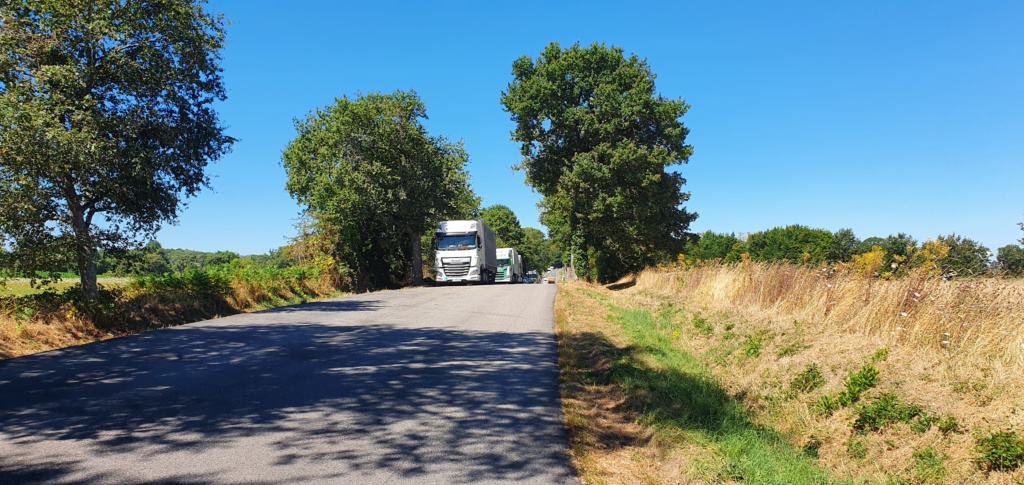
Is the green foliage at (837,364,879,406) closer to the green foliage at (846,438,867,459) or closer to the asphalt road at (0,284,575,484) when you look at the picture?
the green foliage at (846,438,867,459)

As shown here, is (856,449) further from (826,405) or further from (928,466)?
(826,405)

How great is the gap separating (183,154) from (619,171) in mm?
21522

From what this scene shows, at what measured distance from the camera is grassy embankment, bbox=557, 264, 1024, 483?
14.0ft

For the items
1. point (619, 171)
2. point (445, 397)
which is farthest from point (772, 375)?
point (619, 171)

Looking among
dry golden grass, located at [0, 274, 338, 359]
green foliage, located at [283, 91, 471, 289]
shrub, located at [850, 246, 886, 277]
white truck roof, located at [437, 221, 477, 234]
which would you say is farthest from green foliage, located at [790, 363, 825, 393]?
white truck roof, located at [437, 221, 477, 234]

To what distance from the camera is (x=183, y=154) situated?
12.0 metres

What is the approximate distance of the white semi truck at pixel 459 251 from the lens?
3158 cm

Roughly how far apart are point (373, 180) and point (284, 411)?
2448cm

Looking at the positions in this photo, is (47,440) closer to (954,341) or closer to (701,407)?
(701,407)

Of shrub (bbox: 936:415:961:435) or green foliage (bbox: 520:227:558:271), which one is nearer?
shrub (bbox: 936:415:961:435)

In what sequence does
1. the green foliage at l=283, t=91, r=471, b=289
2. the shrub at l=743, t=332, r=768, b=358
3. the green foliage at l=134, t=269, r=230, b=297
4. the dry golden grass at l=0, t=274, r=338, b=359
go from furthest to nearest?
the green foliage at l=283, t=91, r=471, b=289
the green foliage at l=134, t=269, r=230, b=297
the dry golden grass at l=0, t=274, r=338, b=359
the shrub at l=743, t=332, r=768, b=358

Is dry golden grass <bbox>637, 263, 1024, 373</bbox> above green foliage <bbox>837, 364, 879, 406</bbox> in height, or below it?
above

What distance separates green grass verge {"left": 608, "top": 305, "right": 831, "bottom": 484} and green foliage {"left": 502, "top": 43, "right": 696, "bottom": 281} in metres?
21.1

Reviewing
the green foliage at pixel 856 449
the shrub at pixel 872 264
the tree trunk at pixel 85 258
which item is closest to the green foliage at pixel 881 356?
the green foliage at pixel 856 449
